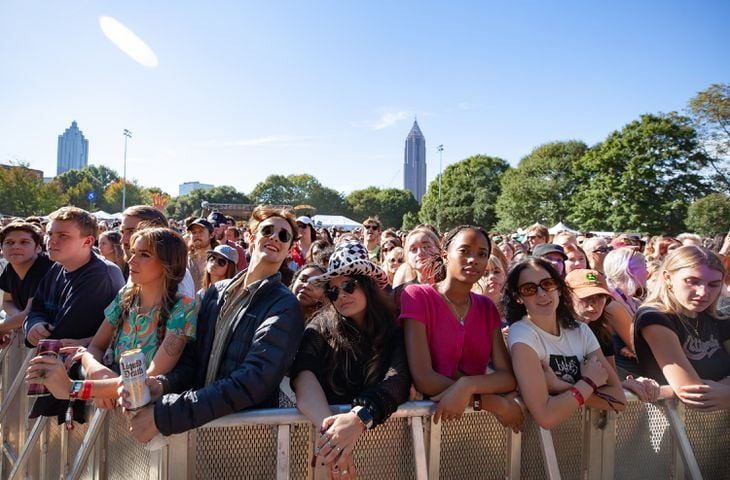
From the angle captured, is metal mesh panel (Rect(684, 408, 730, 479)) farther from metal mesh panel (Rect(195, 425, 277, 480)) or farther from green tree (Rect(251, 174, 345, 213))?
green tree (Rect(251, 174, 345, 213))

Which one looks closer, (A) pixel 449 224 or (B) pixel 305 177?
(A) pixel 449 224

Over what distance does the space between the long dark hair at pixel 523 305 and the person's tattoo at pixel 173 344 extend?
75.2 inches

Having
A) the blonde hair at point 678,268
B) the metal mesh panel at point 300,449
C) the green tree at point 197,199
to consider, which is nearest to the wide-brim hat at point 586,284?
the blonde hair at point 678,268

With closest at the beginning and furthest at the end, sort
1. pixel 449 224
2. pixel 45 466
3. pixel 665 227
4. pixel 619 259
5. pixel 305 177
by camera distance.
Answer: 1. pixel 45 466
2. pixel 619 259
3. pixel 665 227
4. pixel 449 224
5. pixel 305 177

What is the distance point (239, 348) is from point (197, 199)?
283 ft

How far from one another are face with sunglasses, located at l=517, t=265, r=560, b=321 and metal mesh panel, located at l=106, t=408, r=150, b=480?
2.11 meters

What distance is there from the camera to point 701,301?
282cm

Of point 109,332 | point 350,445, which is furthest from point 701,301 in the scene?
point 109,332

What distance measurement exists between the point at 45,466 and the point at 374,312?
2.57 meters

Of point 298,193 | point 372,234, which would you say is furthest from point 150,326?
point 298,193

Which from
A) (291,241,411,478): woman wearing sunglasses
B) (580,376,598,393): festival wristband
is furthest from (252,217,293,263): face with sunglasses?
(580,376,598,393): festival wristband

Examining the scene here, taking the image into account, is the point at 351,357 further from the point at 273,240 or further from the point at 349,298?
the point at 273,240

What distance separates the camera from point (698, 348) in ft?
9.39

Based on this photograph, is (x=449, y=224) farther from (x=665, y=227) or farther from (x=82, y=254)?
(x=82, y=254)
